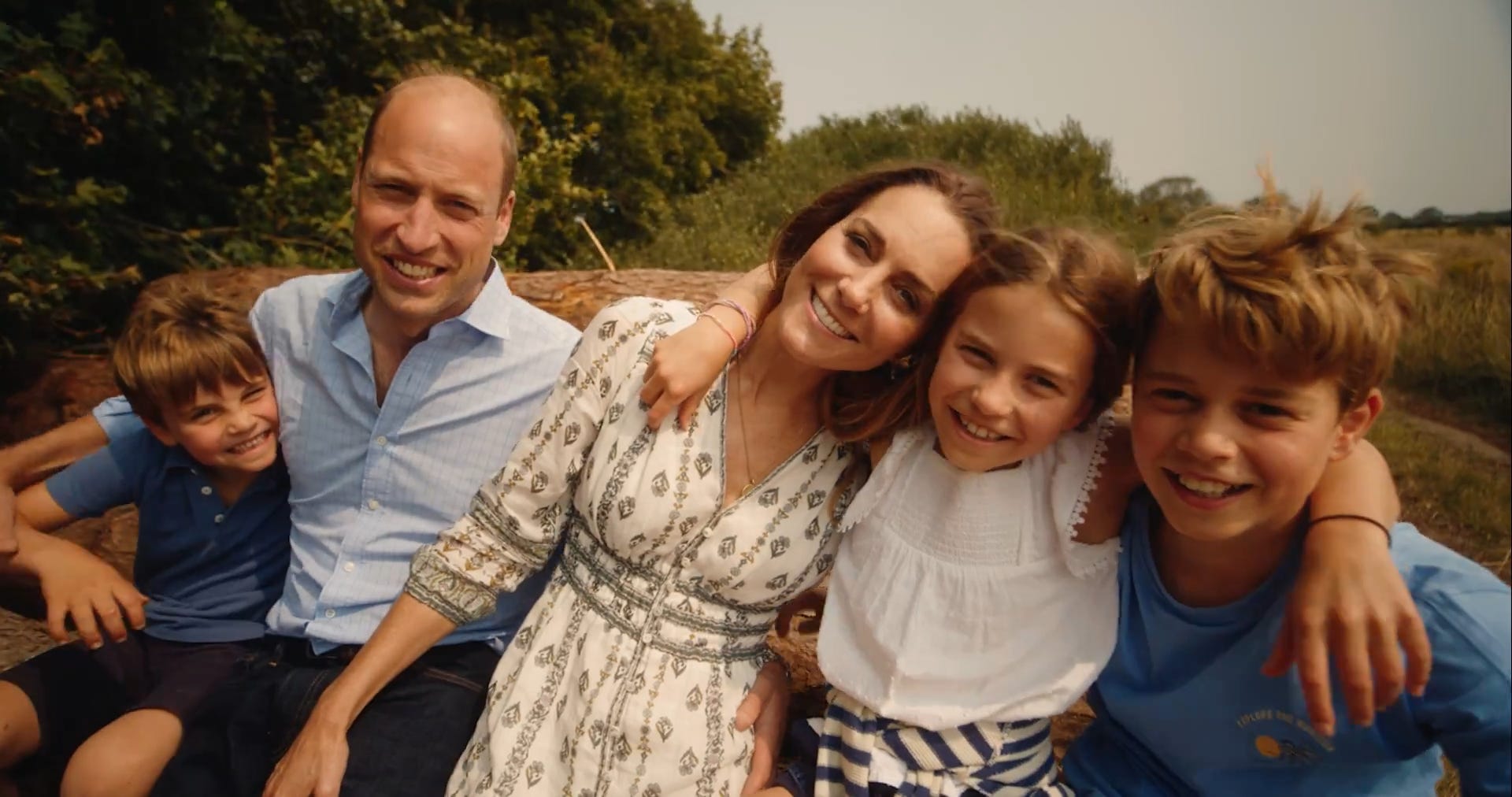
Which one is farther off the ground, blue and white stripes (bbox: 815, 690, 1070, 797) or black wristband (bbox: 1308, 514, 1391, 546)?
black wristband (bbox: 1308, 514, 1391, 546)

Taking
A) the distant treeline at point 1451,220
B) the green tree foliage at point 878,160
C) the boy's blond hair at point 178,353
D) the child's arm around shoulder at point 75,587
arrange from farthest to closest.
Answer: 1. the green tree foliage at point 878,160
2. the distant treeline at point 1451,220
3. the boy's blond hair at point 178,353
4. the child's arm around shoulder at point 75,587

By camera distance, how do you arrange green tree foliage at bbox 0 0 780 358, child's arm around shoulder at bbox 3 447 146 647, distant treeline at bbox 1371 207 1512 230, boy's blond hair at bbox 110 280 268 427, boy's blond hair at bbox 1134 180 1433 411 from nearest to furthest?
boy's blond hair at bbox 1134 180 1433 411 → child's arm around shoulder at bbox 3 447 146 647 → boy's blond hair at bbox 110 280 268 427 → green tree foliage at bbox 0 0 780 358 → distant treeline at bbox 1371 207 1512 230

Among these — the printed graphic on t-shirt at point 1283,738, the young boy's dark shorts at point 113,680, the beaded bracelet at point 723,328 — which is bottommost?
the young boy's dark shorts at point 113,680

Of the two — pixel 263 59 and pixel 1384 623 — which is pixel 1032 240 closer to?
pixel 1384 623

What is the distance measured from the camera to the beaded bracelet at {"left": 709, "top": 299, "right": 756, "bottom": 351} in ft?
5.87

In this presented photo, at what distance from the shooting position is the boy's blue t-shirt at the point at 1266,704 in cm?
125

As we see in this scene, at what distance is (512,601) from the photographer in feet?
6.82

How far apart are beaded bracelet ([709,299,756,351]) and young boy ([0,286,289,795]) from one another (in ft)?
3.78

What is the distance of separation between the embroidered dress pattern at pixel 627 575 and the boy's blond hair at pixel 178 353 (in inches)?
26.7

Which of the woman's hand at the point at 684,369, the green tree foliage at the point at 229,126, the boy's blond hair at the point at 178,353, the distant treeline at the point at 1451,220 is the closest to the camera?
the woman's hand at the point at 684,369

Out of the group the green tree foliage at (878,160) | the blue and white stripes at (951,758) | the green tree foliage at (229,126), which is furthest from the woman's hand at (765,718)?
the green tree foliage at (878,160)

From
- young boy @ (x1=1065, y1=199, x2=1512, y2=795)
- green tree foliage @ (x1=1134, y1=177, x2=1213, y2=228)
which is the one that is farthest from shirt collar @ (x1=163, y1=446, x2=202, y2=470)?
green tree foliage @ (x1=1134, y1=177, x2=1213, y2=228)

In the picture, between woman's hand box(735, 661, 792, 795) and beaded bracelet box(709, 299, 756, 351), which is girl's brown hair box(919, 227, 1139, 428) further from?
woman's hand box(735, 661, 792, 795)

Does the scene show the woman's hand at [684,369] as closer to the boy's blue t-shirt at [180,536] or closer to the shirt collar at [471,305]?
the shirt collar at [471,305]
